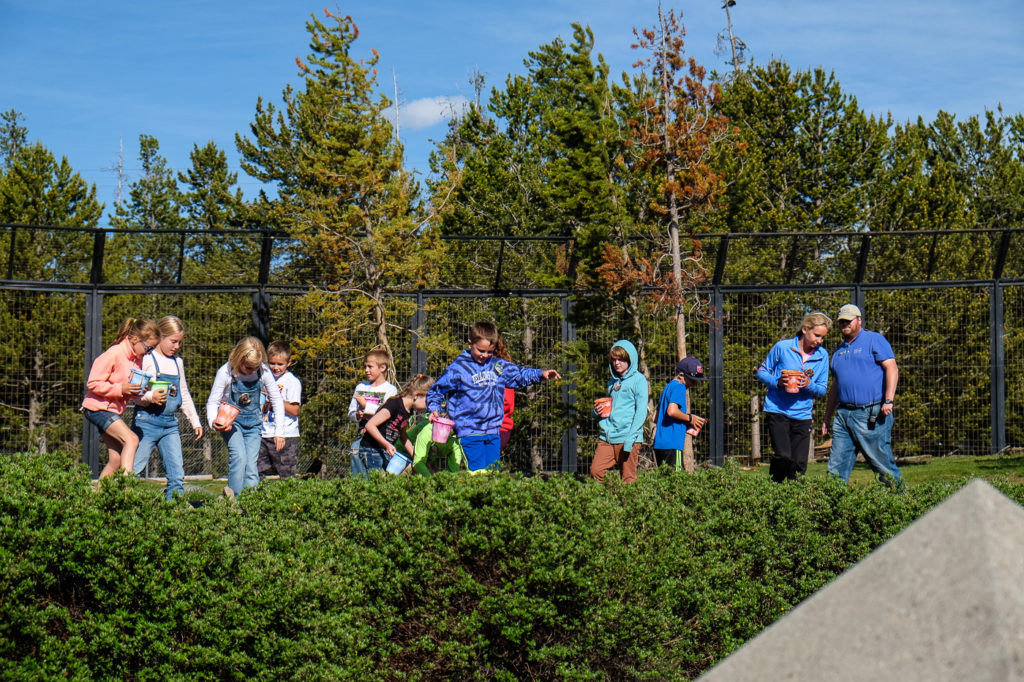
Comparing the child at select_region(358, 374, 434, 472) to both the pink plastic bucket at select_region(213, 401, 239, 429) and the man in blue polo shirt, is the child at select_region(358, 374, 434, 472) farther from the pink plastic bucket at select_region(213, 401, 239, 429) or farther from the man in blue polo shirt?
the man in blue polo shirt

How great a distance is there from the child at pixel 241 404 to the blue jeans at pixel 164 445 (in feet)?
1.31

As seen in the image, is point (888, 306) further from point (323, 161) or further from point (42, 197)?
point (42, 197)

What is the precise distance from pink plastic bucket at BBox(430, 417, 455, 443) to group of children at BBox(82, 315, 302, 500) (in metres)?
1.75

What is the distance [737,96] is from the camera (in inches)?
1266

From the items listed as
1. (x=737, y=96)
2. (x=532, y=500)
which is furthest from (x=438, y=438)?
(x=737, y=96)

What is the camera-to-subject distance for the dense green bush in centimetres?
386

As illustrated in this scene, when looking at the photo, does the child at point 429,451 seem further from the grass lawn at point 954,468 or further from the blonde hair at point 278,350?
the grass lawn at point 954,468

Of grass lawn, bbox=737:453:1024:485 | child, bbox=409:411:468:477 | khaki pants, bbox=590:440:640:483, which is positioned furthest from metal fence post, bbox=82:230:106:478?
grass lawn, bbox=737:453:1024:485

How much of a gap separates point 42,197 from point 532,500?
104 feet

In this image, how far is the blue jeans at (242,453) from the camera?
847 cm

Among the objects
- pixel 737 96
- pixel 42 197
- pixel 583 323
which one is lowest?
pixel 583 323

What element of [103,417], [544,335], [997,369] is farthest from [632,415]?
[997,369]

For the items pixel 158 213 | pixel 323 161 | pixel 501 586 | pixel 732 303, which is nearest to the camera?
pixel 501 586

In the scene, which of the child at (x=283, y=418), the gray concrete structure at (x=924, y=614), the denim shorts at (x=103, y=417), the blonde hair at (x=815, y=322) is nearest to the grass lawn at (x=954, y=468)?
the blonde hair at (x=815, y=322)
